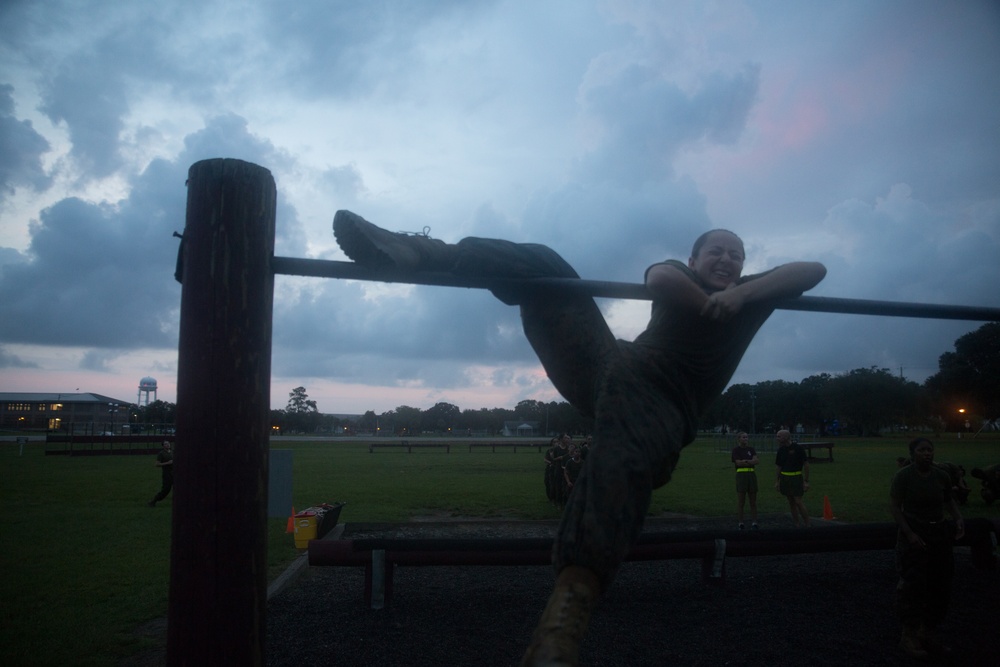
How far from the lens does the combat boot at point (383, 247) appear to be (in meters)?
1.83

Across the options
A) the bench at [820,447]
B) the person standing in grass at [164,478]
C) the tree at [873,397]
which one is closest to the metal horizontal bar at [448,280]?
the person standing in grass at [164,478]

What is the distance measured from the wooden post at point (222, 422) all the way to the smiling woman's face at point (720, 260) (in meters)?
1.37

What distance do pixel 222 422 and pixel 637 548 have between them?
20.5 feet

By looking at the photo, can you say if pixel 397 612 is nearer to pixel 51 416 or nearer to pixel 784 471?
pixel 784 471

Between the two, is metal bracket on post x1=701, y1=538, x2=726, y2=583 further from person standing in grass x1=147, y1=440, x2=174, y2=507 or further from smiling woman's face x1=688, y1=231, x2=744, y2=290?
person standing in grass x1=147, y1=440, x2=174, y2=507

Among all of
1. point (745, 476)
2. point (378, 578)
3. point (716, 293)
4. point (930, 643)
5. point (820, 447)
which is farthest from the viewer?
point (820, 447)

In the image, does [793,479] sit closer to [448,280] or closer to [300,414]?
[448,280]

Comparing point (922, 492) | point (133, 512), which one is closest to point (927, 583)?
point (922, 492)

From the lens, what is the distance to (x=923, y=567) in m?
5.83

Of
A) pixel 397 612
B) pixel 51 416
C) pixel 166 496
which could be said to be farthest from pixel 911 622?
pixel 51 416

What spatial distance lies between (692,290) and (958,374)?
61055 mm

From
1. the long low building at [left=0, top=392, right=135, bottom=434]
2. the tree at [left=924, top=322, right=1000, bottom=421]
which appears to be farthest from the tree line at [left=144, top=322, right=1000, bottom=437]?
the long low building at [left=0, top=392, right=135, bottom=434]

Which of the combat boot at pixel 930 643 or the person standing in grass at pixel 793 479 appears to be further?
the person standing in grass at pixel 793 479

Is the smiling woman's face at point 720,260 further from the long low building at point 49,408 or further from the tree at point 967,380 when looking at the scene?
the long low building at point 49,408
